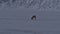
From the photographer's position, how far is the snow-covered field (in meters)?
1.66

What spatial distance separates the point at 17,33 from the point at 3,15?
24cm

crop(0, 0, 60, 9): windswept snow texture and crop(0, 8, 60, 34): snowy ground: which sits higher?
crop(0, 0, 60, 9): windswept snow texture

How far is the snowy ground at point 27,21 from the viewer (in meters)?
1.66

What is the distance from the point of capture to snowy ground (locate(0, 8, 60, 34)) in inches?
65.5

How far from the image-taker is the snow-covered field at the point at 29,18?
1661 millimetres

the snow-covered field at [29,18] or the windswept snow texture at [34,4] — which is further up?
the windswept snow texture at [34,4]

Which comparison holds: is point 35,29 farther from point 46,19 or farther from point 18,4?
point 18,4

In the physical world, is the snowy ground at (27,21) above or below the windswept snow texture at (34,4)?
below

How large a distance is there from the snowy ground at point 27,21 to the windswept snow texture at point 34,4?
4 cm

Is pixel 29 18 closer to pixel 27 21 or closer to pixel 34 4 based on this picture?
pixel 27 21

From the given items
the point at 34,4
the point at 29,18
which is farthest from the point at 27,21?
the point at 34,4

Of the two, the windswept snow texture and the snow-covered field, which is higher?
the windswept snow texture

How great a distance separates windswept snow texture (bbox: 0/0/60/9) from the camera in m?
1.66

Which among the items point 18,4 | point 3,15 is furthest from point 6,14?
point 18,4
